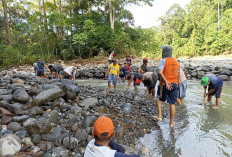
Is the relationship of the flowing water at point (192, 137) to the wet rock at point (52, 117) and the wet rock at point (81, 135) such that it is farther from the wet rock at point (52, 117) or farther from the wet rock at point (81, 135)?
the wet rock at point (52, 117)

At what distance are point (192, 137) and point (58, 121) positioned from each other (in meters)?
3.04

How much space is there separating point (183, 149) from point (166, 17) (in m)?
45.5

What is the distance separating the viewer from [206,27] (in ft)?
113

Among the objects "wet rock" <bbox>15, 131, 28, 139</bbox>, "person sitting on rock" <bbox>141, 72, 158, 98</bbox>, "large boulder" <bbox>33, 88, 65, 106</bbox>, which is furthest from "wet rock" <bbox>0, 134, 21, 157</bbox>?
"person sitting on rock" <bbox>141, 72, 158, 98</bbox>

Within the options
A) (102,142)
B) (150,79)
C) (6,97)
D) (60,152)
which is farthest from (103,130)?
(150,79)

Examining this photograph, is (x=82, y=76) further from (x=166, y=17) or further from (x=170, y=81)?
(x=166, y=17)

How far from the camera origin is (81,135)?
306 centimetres

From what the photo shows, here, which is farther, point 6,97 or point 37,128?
point 6,97

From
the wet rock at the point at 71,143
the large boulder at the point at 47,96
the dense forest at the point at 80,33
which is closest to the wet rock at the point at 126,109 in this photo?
the large boulder at the point at 47,96

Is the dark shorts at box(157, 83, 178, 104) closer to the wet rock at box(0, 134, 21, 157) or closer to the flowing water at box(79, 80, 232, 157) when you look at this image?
the flowing water at box(79, 80, 232, 157)

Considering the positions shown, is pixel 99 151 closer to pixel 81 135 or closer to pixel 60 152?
pixel 60 152

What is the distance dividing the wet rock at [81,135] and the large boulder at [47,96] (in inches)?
58.6

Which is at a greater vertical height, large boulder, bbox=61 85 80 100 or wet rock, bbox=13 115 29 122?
large boulder, bbox=61 85 80 100

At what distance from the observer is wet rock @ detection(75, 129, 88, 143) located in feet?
9.87
